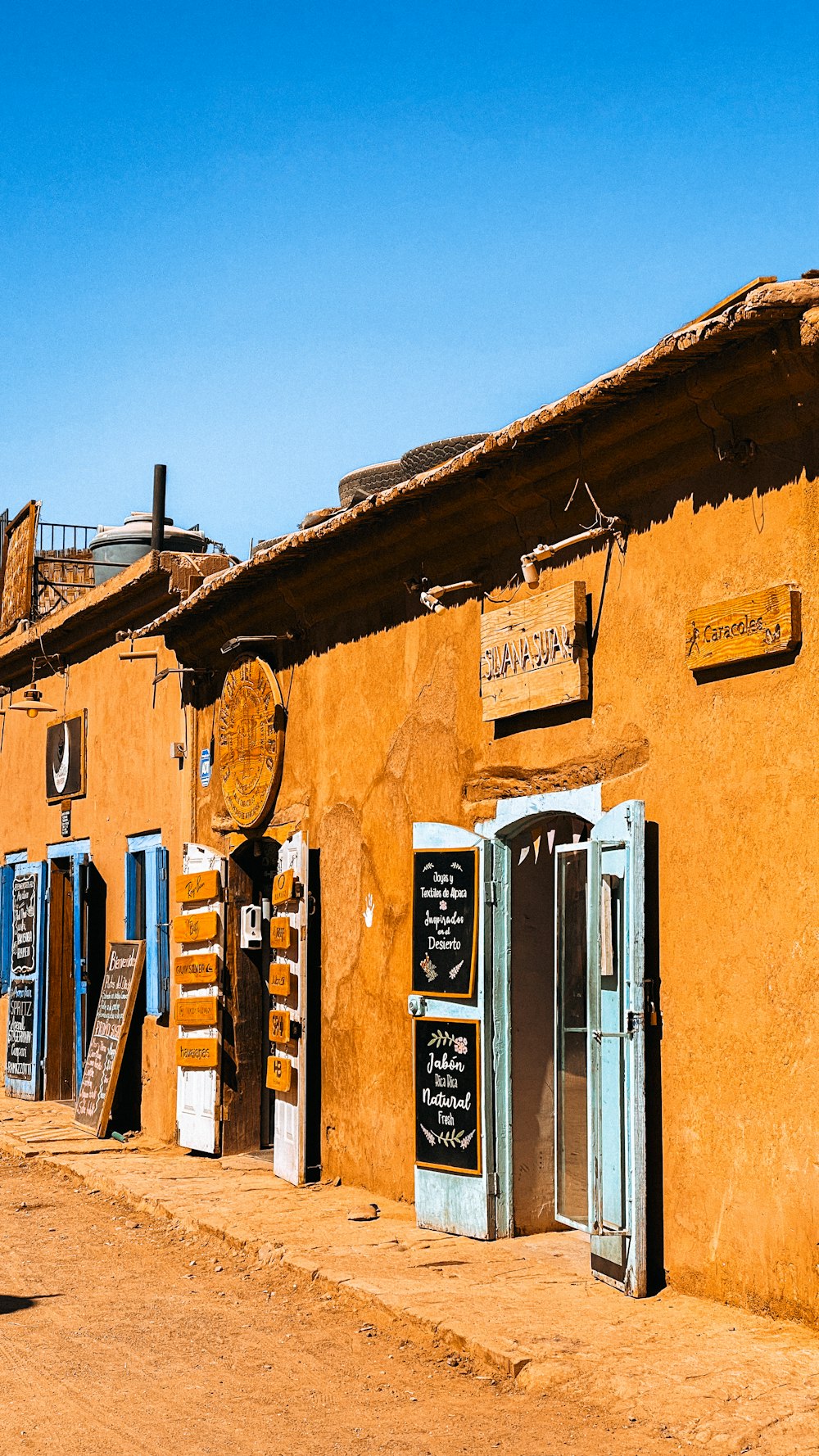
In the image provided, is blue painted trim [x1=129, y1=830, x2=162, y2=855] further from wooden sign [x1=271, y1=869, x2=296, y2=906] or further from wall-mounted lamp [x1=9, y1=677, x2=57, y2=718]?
wall-mounted lamp [x1=9, y1=677, x2=57, y2=718]

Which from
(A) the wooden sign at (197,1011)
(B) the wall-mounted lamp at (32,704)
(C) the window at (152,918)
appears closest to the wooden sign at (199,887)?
(C) the window at (152,918)

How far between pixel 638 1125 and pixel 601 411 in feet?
9.44

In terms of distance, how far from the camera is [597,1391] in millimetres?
4859

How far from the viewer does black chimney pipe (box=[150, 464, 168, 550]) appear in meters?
12.3

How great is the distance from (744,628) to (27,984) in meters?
10.1

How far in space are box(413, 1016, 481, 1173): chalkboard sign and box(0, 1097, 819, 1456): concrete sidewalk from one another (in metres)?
0.37

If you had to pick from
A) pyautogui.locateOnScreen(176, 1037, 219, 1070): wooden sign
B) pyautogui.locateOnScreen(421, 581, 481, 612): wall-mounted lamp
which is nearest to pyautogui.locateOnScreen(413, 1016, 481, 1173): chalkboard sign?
pyautogui.locateOnScreen(421, 581, 481, 612): wall-mounted lamp

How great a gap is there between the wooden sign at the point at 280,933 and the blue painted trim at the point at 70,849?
151 inches

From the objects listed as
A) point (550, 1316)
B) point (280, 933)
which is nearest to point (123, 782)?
point (280, 933)

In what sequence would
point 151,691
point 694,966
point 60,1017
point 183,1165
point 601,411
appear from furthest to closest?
point 60,1017
point 151,691
point 183,1165
point 601,411
point 694,966

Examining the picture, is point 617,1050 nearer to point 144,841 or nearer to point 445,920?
point 445,920

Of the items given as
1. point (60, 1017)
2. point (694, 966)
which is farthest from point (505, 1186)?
point (60, 1017)

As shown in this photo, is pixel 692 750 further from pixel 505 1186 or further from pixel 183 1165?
pixel 183 1165

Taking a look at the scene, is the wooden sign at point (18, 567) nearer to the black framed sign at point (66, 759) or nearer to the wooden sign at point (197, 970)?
the black framed sign at point (66, 759)
